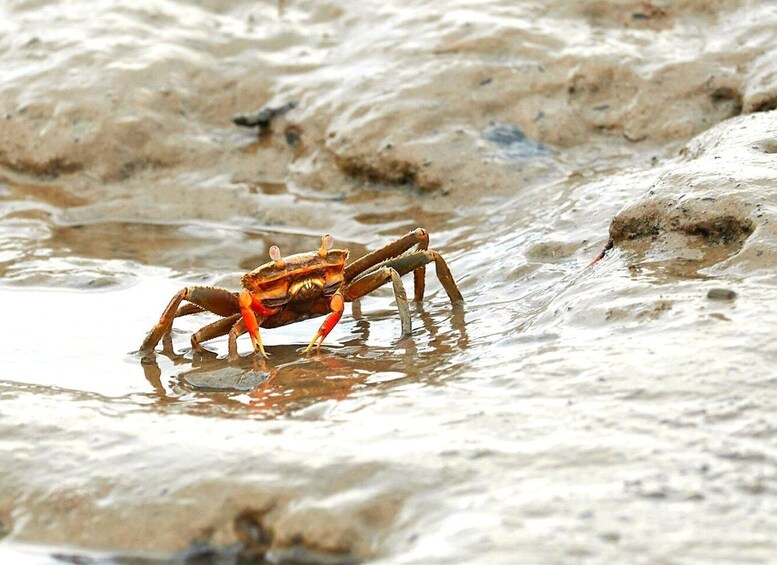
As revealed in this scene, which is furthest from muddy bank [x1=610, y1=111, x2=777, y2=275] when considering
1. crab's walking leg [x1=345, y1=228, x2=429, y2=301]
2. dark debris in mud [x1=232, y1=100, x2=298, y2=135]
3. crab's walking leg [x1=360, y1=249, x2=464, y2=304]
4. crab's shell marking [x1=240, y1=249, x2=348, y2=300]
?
dark debris in mud [x1=232, y1=100, x2=298, y2=135]

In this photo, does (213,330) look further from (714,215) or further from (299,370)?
(714,215)

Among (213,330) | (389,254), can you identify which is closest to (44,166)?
(213,330)

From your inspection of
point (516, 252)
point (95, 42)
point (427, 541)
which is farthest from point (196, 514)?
point (95, 42)

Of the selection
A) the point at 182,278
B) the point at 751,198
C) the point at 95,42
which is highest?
the point at 95,42

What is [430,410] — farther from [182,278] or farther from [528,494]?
[182,278]

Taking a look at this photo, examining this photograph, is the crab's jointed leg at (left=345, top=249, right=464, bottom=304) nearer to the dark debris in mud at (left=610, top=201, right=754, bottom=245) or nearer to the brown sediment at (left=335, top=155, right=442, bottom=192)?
the dark debris in mud at (left=610, top=201, right=754, bottom=245)
